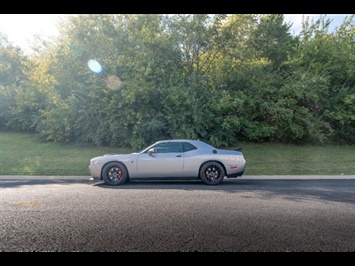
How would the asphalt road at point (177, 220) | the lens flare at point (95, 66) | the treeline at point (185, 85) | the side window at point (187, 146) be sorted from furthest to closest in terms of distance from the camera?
the lens flare at point (95, 66), the treeline at point (185, 85), the side window at point (187, 146), the asphalt road at point (177, 220)

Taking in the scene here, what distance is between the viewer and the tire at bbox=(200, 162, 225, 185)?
421 inches

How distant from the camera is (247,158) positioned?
16.9 metres

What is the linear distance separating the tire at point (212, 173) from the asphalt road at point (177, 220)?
3.82 feet

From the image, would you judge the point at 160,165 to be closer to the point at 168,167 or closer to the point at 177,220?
the point at 168,167

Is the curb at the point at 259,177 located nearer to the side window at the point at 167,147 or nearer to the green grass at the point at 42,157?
the green grass at the point at 42,157

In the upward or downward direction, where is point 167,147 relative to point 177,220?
upward

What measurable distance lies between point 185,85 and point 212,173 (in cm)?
846

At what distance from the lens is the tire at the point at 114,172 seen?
1069cm

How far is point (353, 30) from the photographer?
72.6 ft

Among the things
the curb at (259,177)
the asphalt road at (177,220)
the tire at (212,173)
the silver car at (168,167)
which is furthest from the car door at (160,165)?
the curb at (259,177)

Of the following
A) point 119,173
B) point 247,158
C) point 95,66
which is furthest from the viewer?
point 95,66

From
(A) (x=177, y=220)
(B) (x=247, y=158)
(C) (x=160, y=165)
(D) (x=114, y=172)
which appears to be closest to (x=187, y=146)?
(C) (x=160, y=165)

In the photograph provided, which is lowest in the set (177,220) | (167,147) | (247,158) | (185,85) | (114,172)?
(177,220)
